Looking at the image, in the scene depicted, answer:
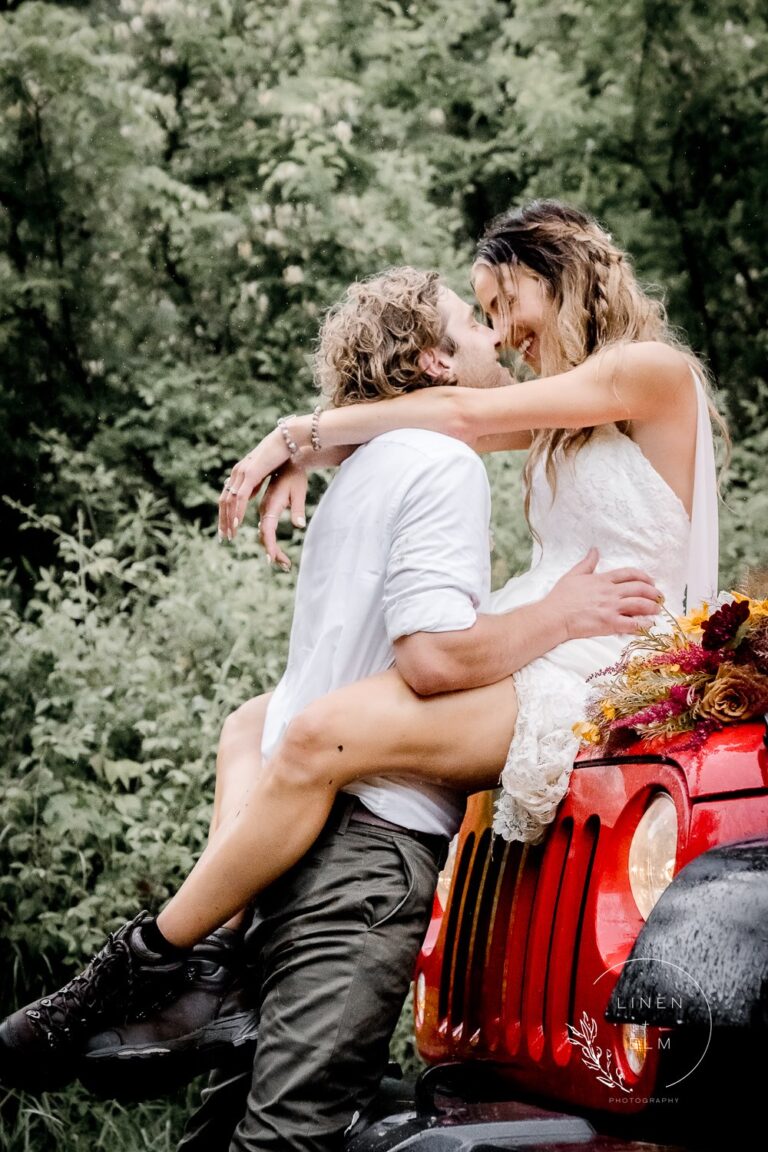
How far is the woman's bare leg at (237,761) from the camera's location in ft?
8.85

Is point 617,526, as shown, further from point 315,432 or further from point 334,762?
point 334,762

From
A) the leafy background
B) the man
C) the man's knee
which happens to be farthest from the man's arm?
the leafy background

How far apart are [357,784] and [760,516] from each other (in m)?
4.45

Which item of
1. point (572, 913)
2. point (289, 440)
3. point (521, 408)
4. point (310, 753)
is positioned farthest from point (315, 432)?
point (572, 913)

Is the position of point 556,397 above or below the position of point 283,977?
above

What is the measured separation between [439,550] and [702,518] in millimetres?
741

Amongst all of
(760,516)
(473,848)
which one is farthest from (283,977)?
(760,516)

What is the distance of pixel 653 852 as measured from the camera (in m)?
1.99

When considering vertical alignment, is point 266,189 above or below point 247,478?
above

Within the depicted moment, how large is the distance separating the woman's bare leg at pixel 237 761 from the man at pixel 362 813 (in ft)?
0.45

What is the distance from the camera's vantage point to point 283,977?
2311 mm

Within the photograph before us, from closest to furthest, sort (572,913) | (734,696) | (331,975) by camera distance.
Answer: (734,696) < (572,913) < (331,975)

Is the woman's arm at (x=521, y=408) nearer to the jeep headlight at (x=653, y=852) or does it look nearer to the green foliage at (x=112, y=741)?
the jeep headlight at (x=653, y=852)

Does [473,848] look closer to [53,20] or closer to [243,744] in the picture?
[243,744]
